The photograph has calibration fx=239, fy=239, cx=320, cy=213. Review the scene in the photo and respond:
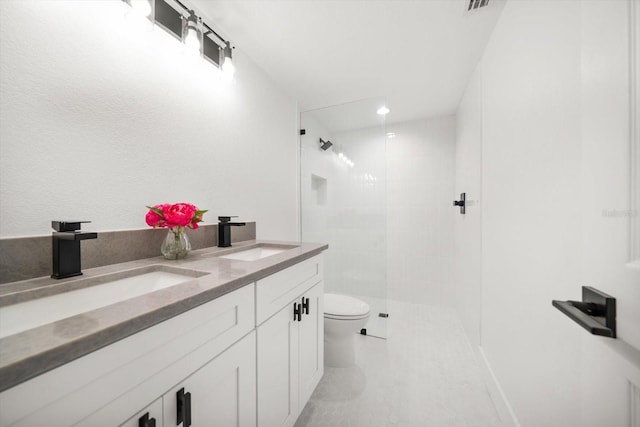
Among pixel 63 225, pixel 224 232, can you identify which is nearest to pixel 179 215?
pixel 63 225

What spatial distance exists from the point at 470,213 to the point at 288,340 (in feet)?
6.12

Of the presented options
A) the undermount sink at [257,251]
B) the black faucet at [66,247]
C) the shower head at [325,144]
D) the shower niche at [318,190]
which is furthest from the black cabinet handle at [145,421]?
the shower head at [325,144]

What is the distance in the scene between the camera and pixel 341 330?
5.69 feet

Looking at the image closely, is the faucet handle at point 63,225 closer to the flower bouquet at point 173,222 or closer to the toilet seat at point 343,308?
the flower bouquet at point 173,222

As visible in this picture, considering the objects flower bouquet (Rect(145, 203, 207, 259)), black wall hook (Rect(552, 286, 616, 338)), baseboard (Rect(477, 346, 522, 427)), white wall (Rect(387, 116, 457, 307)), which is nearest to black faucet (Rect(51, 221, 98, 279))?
flower bouquet (Rect(145, 203, 207, 259))

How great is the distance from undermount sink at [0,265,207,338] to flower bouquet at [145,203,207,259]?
5.4 inches

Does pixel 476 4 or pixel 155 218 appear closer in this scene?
pixel 155 218

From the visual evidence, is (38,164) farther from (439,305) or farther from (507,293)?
(439,305)

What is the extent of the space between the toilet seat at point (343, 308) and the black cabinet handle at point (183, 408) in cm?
121

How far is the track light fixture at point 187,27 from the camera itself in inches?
41.1

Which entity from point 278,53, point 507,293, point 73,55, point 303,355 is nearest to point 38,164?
point 73,55

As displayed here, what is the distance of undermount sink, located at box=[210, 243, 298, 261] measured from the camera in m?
1.36

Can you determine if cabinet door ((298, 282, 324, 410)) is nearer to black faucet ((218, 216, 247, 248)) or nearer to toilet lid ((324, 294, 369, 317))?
toilet lid ((324, 294, 369, 317))

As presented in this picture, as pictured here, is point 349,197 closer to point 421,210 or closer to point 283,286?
point 421,210
